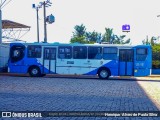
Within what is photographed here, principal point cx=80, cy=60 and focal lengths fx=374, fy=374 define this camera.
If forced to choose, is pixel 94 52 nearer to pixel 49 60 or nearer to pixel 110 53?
pixel 110 53

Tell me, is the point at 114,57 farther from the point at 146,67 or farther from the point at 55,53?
→ the point at 55,53

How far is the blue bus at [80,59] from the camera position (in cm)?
2892

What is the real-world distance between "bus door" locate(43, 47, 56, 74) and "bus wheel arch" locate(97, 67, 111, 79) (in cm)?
365

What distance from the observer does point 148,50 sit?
94.8ft

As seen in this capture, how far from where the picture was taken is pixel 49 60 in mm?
29703

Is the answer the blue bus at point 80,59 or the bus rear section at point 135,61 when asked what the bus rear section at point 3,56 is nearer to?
the blue bus at point 80,59

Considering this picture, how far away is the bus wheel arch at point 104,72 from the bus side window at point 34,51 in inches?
197

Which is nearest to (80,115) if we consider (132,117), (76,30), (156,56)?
(132,117)

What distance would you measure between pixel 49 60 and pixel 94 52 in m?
3.63

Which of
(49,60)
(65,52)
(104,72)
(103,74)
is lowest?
(103,74)

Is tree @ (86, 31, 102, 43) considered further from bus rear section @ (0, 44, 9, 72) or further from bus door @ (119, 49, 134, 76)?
bus door @ (119, 49, 134, 76)

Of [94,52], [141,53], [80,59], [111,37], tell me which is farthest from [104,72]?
[111,37]

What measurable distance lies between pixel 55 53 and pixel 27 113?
20.1 metres

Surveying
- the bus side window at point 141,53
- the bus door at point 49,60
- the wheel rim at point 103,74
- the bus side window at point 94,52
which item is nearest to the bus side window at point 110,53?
the bus side window at point 94,52
